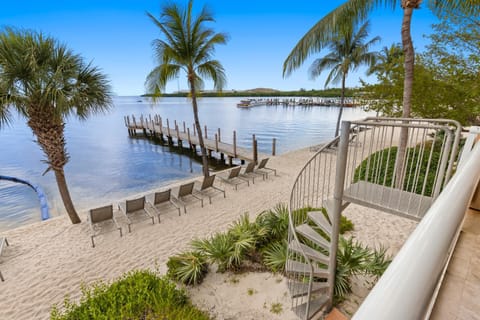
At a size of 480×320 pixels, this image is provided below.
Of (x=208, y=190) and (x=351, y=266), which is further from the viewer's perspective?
(x=208, y=190)

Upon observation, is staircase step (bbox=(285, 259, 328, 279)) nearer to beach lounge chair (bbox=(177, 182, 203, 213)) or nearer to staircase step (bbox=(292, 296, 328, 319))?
staircase step (bbox=(292, 296, 328, 319))

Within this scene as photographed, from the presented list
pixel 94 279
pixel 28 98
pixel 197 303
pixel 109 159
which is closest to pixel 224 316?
pixel 197 303

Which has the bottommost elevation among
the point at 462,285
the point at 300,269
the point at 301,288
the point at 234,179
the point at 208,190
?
the point at 208,190

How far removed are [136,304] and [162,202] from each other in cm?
468

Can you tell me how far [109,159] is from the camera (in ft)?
61.9

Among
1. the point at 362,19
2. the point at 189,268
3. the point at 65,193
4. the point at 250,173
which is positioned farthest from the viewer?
the point at 250,173

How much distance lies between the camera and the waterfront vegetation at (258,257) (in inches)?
166

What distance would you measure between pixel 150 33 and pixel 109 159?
1431 centimetres

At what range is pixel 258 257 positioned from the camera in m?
5.14

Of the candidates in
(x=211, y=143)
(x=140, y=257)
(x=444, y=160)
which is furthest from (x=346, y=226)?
(x=211, y=143)

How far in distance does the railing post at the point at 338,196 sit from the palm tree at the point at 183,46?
23.8 ft

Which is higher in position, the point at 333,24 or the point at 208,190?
the point at 333,24

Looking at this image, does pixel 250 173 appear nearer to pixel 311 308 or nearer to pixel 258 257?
pixel 258 257

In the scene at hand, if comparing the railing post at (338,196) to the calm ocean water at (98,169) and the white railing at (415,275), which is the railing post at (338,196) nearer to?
the white railing at (415,275)
